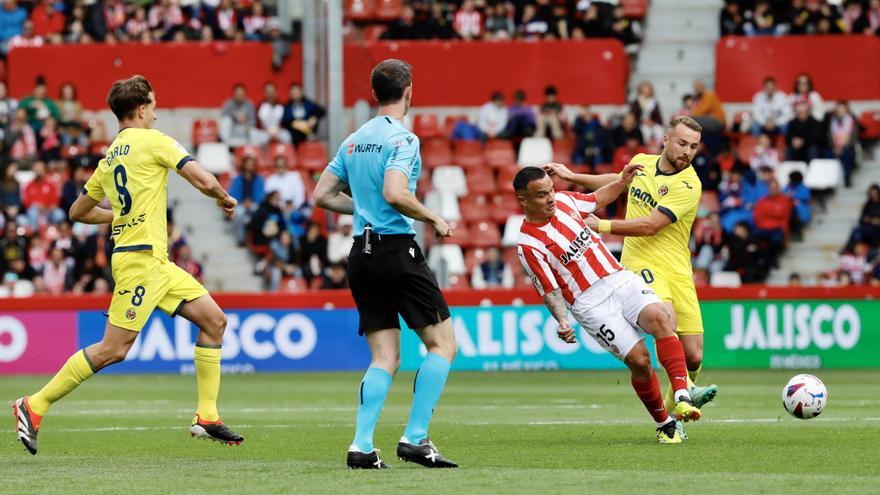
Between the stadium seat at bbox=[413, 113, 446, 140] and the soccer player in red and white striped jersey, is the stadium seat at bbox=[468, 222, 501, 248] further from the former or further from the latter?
the soccer player in red and white striped jersey

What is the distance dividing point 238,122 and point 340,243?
15.0ft

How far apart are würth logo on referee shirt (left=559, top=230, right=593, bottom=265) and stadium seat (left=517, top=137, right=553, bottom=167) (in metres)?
16.5

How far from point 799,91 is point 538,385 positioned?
35.4 ft

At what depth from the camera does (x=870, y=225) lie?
2531 cm

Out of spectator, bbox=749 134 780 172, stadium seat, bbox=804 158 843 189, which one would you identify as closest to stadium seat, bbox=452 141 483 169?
spectator, bbox=749 134 780 172

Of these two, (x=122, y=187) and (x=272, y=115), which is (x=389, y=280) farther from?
(x=272, y=115)

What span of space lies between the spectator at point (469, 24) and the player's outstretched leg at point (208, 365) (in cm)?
1986

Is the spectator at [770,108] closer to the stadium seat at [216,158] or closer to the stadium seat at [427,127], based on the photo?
the stadium seat at [427,127]

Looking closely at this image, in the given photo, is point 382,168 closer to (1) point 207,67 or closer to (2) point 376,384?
(2) point 376,384

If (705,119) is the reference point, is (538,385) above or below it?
below

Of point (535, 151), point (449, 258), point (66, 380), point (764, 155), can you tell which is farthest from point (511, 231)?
point (66, 380)

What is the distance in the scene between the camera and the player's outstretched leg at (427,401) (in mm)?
9156

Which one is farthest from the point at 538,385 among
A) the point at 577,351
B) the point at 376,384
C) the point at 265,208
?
the point at 376,384

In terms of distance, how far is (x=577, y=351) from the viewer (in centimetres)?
2225
